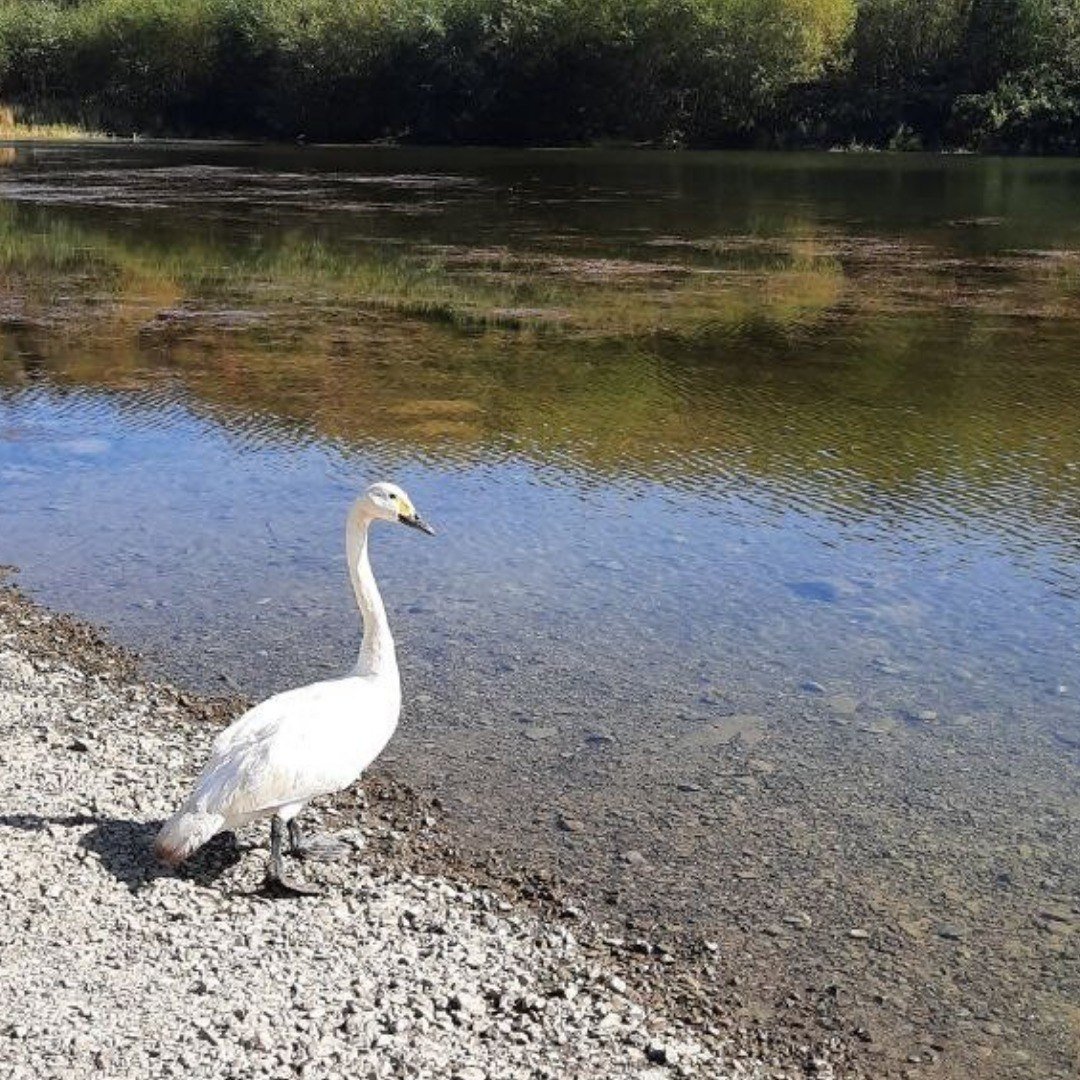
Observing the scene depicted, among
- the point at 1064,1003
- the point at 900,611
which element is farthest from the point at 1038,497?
the point at 1064,1003

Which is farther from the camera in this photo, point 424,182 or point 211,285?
point 424,182

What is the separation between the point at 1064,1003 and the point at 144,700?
452 cm

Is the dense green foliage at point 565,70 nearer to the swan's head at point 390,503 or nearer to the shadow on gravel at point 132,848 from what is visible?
the swan's head at point 390,503

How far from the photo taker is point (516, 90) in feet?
234

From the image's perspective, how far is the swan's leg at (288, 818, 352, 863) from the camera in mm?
5414

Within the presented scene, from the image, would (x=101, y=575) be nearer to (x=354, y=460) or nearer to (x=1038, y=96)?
(x=354, y=460)

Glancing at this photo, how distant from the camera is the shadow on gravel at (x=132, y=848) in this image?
17.1 feet

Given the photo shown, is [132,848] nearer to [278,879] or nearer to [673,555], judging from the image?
[278,879]

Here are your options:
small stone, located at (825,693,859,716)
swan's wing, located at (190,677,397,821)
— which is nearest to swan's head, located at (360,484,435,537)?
swan's wing, located at (190,677,397,821)

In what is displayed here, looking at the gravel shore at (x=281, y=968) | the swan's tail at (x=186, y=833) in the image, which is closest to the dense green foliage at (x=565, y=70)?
the gravel shore at (x=281, y=968)

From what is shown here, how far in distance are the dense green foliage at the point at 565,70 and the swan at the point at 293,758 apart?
5895 cm

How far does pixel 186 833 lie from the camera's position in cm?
499

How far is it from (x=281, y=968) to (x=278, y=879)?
513 millimetres

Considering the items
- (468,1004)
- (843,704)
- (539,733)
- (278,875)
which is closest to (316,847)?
(278,875)
